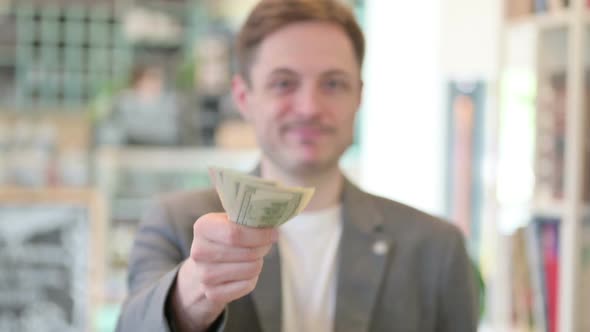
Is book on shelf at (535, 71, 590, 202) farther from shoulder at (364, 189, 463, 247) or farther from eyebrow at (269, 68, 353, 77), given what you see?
eyebrow at (269, 68, 353, 77)

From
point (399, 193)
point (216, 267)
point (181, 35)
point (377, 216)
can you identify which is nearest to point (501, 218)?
point (377, 216)

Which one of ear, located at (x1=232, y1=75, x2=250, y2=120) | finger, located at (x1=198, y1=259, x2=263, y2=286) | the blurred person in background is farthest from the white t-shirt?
the blurred person in background

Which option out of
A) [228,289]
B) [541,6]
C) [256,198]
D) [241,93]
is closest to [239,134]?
[541,6]

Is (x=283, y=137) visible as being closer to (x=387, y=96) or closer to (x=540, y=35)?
(x=540, y=35)

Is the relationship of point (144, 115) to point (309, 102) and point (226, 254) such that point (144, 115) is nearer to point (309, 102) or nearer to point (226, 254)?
point (309, 102)

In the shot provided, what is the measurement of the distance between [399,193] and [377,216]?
14.0ft

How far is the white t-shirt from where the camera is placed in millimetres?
1245

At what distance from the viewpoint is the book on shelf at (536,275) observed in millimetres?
2172

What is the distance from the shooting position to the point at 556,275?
2.15 metres

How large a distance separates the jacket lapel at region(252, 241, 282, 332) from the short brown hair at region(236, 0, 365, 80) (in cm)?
34

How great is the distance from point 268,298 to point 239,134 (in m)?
4.77

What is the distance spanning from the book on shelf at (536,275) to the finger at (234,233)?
1500 mm

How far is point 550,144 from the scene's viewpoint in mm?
2170

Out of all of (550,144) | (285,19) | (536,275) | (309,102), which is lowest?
(536,275)
